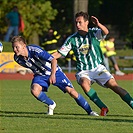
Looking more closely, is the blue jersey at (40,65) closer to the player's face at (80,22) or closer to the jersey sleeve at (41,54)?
the jersey sleeve at (41,54)

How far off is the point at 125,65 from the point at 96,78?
64.8ft

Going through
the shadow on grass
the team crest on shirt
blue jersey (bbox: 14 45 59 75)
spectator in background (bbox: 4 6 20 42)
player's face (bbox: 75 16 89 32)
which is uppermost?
player's face (bbox: 75 16 89 32)

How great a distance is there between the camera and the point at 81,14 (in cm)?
1189

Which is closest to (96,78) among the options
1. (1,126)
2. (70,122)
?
(70,122)

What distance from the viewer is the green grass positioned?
32.3 ft

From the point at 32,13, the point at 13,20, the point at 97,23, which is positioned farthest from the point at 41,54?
the point at 32,13

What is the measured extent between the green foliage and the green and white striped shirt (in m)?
22.3

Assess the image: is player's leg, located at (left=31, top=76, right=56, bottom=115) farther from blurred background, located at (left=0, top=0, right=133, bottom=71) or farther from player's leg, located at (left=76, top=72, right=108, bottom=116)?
blurred background, located at (left=0, top=0, right=133, bottom=71)

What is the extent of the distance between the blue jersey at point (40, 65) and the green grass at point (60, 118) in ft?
1.78

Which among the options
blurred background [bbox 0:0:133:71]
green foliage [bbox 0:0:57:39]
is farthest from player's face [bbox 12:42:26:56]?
green foliage [bbox 0:0:57:39]

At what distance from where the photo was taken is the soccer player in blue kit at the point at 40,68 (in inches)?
460

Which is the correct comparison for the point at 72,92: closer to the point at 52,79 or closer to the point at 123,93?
the point at 52,79

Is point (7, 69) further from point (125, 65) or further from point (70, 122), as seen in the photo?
point (70, 122)

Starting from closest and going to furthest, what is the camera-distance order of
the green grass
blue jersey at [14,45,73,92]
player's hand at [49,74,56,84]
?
1. the green grass
2. player's hand at [49,74,56,84]
3. blue jersey at [14,45,73,92]
